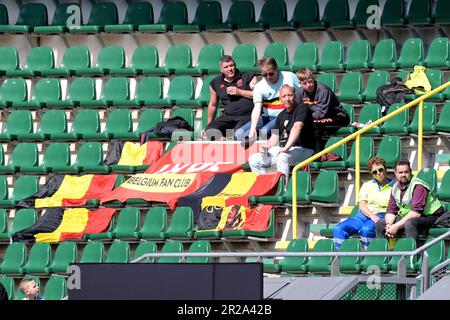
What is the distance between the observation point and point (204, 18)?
18.2 metres

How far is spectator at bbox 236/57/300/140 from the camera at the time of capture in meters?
15.4

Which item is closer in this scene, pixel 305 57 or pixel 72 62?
pixel 305 57

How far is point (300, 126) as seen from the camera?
48.0ft

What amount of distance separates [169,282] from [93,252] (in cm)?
652

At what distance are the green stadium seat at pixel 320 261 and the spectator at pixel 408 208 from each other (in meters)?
0.43

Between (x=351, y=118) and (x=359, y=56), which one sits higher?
(x=359, y=56)

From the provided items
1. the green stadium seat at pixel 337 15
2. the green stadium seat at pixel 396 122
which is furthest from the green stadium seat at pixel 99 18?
the green stadium seat at pixel 396 122

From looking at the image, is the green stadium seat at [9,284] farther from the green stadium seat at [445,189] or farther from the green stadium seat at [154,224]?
the green stadium seat at [445,189]

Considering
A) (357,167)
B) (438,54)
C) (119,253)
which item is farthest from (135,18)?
(357,167)

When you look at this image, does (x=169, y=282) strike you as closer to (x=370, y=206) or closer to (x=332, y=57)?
(x=370, y=206)

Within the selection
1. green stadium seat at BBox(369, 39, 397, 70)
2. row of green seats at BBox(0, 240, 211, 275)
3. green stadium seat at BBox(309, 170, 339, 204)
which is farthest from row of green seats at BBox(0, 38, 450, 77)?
row of green seats at BBox(0, 240, 211, 275)

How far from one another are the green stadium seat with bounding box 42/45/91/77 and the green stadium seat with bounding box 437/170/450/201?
5.43 m
